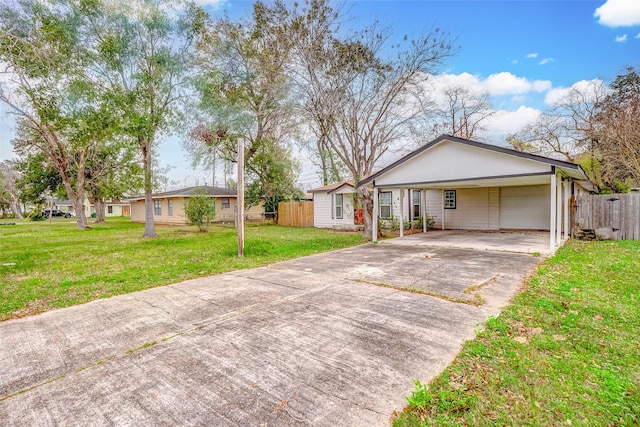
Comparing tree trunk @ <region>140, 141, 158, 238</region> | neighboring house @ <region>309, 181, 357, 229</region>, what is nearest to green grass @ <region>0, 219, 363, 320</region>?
tree trunk @ <region>140, 141, 158, 238</region>

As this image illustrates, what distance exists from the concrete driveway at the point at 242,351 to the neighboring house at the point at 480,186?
4.07 m

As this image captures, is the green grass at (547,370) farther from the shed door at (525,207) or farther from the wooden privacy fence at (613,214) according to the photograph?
the shed door at (525,207)

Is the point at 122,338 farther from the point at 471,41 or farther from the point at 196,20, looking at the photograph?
the point at 196,20

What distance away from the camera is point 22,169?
27.9 meters

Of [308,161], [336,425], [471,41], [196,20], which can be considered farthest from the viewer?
[308,161]

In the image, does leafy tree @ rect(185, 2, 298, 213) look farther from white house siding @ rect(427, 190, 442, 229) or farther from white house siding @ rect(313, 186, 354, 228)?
white house siding @ rect(427, 190, 442, 229)

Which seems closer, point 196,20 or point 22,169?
point 196,20

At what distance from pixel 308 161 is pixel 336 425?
25.1m

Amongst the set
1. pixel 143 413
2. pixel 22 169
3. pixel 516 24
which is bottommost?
pixel 143 413

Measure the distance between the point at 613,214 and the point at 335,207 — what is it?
1187 centimetres

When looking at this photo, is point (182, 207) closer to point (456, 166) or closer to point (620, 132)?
point (456, 166)

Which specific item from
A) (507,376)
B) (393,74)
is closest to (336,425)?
(507,376)

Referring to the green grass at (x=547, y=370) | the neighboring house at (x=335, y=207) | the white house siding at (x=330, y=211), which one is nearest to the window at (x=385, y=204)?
the neighboring house at (x=335, y=207)

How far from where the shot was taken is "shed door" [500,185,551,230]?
45.1 ft
